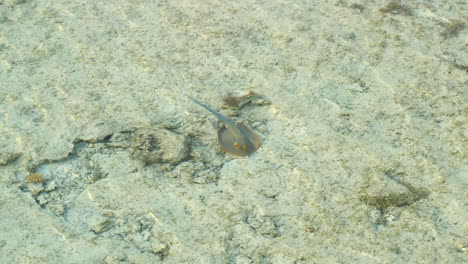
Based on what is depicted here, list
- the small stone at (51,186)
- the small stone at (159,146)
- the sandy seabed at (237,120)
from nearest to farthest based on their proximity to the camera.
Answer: the sandy seabed at (237,120) < the small stone at (51,186) < the small stone at (159,146)

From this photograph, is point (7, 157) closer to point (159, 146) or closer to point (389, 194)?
point (159, 146)

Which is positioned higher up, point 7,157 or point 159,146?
point 159,146

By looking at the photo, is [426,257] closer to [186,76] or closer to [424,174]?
[424,174]

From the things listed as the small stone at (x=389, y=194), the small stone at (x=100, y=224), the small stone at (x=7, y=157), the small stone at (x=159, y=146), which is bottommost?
the small stone at (x=100, y=224)

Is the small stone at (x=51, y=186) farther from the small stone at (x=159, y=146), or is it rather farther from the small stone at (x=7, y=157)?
the small stone at (x=159, y=146)

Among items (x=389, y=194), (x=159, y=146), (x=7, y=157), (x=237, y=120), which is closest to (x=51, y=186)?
(x=7, y=157)

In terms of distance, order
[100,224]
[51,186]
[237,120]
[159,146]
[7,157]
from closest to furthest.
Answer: [100,224] → [51,186] → [7,157] → [159,146] → [237,120]

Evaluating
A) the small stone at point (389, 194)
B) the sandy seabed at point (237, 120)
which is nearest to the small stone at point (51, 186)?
the sandy seabed at point (237, 120)

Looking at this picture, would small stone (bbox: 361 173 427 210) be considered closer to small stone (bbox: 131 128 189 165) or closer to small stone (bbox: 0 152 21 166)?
small stone (bbox: 131 128 189 165)

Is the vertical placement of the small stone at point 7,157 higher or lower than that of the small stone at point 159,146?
lower
